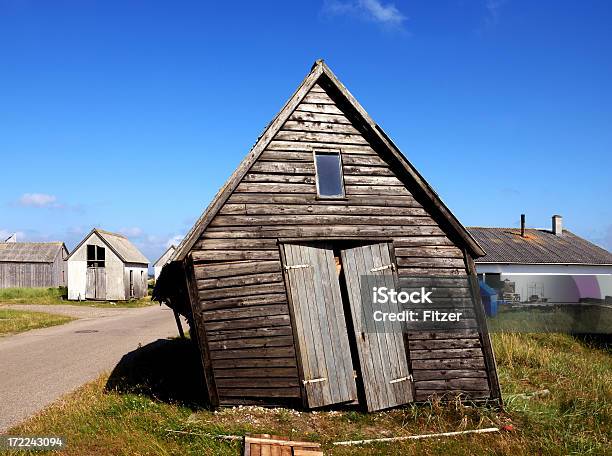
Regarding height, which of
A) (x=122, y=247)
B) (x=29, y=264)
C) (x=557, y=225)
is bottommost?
(x=557, y=225)

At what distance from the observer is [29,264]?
46594 mm

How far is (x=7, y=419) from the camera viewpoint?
8.91 meters

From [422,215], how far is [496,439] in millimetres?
4205

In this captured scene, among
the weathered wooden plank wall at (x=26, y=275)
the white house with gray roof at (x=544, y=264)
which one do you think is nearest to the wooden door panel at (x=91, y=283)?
the weathered wooden plank wall at (x=26, y=275)

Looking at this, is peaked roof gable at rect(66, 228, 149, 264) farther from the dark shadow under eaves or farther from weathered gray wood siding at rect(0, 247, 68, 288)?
the dark shadow under eaves

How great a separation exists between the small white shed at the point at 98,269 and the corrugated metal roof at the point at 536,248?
26.5m

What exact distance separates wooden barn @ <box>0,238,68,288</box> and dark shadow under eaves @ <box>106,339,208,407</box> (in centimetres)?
3538

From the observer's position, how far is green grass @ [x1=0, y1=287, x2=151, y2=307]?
122 feet

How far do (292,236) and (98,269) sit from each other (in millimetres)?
33320

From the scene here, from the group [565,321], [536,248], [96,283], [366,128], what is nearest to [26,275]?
[96,283]

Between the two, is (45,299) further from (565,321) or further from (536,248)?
(536,248)

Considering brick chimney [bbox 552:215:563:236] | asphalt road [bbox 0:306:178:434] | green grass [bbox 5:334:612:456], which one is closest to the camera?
green grass [bbox 5:334:612:456]

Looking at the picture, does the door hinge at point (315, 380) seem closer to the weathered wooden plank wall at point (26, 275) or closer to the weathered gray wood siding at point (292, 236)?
the weathered gray wood siding at point (292, 236)

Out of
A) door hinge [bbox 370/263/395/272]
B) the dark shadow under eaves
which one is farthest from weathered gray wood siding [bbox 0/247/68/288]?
door hinge [bbox 370/263/395/272]
